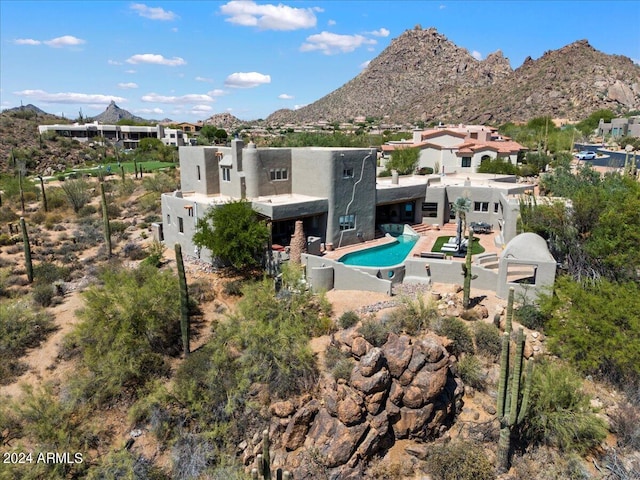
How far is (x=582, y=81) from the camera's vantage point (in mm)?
112500

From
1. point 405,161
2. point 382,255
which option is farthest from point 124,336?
point 405,161

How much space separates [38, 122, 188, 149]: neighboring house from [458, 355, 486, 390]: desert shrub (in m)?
81.9

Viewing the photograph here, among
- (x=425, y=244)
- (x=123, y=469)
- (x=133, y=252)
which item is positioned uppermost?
(x=425, y=244)

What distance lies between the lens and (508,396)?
51.1 feet

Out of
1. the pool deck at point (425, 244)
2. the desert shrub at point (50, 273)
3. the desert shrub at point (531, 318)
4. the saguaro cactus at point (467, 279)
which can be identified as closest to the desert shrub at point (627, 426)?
the desert shrub at point (531, 318)

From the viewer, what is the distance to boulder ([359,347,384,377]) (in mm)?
17172

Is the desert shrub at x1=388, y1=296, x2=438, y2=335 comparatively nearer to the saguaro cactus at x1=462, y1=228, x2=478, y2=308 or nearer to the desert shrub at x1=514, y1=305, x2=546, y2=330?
the saguaro cactus at x1=462, y1=228, x2=478, y2=308

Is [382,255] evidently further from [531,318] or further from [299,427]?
[299,427]

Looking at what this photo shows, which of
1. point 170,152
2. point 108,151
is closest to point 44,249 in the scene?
point 170,152

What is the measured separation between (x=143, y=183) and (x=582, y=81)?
358ft

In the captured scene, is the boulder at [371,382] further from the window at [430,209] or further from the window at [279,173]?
the window at [430,209]

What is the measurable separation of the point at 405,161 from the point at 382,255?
24.7 meters

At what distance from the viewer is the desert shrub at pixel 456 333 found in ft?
66.3

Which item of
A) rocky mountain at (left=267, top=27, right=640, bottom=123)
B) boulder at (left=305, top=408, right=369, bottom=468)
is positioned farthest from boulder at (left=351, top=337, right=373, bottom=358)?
rocky mountain at (left=267, top=27, right=640, bottom=123)
